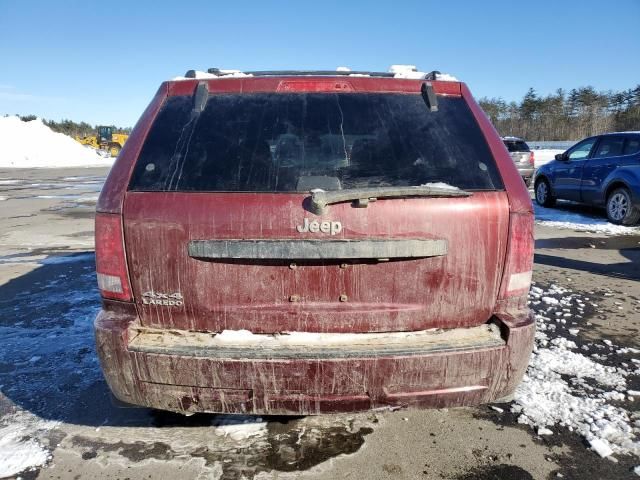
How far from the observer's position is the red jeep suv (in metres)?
2.09

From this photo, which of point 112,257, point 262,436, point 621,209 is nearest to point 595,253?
point 621,209

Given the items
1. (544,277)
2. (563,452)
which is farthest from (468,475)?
(544,277)

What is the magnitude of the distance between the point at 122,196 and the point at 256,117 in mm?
769

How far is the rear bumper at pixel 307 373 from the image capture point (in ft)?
6.74

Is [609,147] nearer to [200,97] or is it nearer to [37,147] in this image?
[200,97]

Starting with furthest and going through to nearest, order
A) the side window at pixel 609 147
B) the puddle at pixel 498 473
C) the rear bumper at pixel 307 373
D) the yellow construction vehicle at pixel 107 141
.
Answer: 1. the yellow construction vehicle at pixel 107 141
2. the side window at pixel 609 147
3. the puddle at pixel 498 473
4. the rear bumper at pixel 307 373

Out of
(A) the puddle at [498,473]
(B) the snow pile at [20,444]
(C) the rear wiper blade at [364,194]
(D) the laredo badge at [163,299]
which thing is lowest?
(B) the snow pile at [20,444]

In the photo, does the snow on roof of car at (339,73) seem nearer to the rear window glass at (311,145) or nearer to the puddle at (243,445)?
the rear window glass at (311,145)

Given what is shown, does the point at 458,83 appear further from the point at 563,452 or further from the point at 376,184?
the point at 563,452

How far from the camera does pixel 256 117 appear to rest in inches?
95.0

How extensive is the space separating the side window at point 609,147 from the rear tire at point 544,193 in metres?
1.89

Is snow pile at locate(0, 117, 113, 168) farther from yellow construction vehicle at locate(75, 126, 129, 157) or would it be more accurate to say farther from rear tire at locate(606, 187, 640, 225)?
rear tire at locate(606, 187, 640, 225)

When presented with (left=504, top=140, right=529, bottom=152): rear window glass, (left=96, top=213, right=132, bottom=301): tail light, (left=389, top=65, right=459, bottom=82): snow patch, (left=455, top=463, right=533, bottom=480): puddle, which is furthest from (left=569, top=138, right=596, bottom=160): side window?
(left=96, top=213, right=132, bottom=301): tail light

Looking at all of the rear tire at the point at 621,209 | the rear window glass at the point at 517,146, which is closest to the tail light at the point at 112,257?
the rear tire at the point at 621,209
